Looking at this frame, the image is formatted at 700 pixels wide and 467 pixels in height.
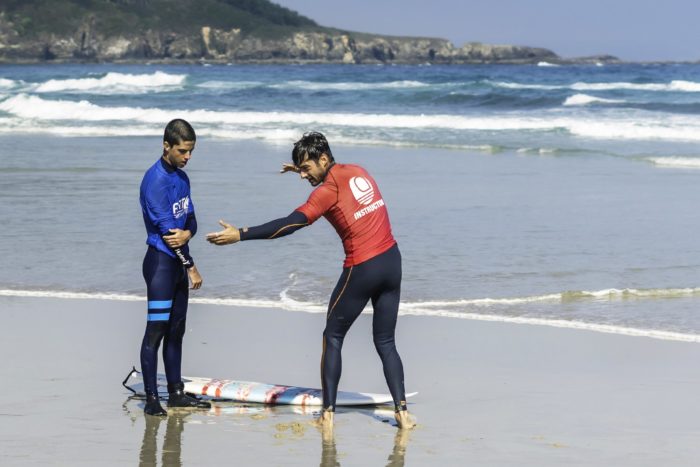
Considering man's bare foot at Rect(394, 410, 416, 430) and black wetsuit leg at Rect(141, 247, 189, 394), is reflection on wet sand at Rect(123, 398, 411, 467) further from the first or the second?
black wetsuit leg at Rect(141, 247, 189, 394)

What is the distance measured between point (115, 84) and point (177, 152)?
58.8 meters

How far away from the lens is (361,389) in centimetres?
649

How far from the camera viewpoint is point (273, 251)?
11.1 metres

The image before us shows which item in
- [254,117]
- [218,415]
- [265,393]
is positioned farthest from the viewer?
[254,117]

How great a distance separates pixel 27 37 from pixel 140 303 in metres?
136

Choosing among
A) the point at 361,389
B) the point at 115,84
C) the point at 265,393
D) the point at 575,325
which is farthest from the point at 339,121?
the point at 115,84

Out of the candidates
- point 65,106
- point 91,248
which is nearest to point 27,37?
point 65,106

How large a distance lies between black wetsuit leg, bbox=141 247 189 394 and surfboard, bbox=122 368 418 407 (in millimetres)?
226

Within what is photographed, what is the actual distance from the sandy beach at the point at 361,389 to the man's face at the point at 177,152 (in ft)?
4.48

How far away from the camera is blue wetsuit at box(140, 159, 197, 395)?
226 inches

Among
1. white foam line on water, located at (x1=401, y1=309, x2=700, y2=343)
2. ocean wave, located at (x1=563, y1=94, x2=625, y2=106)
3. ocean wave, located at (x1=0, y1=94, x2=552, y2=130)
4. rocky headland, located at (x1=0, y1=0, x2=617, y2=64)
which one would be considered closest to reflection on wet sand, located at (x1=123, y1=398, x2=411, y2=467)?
white foam line on water, located at (x1=401, y1=309, x2=700, y2=343)

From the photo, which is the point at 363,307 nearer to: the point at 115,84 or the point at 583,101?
the point at 583,101

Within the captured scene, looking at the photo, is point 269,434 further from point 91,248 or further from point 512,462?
point 91,248

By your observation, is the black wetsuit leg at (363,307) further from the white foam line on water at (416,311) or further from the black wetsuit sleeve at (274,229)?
the white foam line on water at (416,311)
